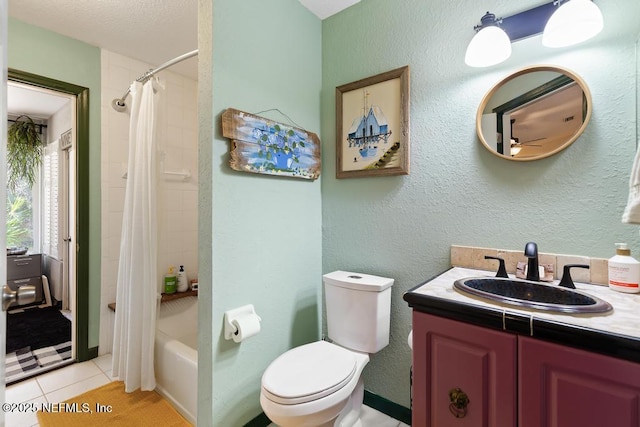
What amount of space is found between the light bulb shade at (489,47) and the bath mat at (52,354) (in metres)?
3.48

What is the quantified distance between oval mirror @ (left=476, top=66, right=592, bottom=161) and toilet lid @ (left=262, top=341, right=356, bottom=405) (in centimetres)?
127

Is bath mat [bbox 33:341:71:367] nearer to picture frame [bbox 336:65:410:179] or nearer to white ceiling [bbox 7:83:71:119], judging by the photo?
white ceiling [bbox 7:83:71:119]

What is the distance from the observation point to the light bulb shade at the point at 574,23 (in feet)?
3.51

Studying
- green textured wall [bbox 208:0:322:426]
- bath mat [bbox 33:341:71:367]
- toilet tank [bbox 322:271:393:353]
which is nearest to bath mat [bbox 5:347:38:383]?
bath mat [bbox 33:341:71:367]

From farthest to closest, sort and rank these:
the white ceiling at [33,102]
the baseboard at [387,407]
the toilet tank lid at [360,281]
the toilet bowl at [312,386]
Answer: the white ceiling at [33,102] → the baseboard at [387,407] → the toilet tank lid at [360,281] → the toilet bowl at [312,386]

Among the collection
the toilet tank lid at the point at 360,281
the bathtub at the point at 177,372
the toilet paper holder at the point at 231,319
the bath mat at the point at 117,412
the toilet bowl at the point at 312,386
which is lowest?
the bath mat at the point at 117,412

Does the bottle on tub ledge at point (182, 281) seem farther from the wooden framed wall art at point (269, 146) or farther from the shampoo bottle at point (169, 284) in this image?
the wooden framed wall art at point (269, 146)

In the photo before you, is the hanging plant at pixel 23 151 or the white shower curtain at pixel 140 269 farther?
the hanging plant at pixel 23 151

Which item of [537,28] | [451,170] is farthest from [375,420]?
[537,28]

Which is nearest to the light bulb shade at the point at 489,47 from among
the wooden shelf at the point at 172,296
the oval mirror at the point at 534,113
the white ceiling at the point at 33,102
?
the oval mirror at the point at 534,113

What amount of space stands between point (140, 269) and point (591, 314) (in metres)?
2.20

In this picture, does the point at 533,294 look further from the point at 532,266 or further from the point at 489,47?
the point at 489,47

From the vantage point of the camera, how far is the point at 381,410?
5.58 feet

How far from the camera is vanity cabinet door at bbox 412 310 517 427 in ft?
2.75
